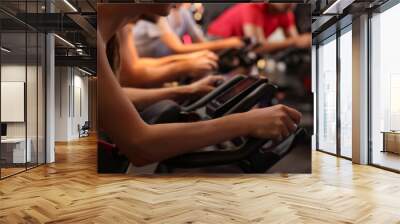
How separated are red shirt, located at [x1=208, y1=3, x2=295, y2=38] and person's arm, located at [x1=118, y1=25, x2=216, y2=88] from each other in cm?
61

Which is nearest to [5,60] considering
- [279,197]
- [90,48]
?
[279,197]

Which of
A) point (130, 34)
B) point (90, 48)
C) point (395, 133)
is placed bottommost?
point (395, 133)

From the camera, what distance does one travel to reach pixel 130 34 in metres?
6.83

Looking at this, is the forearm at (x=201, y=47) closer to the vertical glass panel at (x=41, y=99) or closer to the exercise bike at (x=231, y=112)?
the exercise bike at (x=231, y=112)

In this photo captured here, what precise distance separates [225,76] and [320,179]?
2.34 metres

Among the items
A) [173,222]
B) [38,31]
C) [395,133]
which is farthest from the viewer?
[38,31]

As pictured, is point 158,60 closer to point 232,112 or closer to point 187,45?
point 187,45

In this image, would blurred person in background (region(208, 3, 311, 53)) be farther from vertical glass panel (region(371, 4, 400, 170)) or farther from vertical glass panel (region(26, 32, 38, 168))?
vertical glass panel (region(26, 32, 38, 168))

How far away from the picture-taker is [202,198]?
5.00m

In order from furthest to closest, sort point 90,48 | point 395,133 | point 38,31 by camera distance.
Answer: point 90,48, point 38,31, point 395,133

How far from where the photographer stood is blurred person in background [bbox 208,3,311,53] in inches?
269

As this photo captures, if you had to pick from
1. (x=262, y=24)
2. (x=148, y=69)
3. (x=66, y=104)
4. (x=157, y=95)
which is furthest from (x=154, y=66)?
(x=66, y=104)

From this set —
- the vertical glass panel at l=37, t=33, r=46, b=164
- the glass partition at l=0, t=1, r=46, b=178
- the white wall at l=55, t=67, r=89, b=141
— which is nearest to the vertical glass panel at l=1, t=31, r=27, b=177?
the glass partition at l=0, t=1, r=46, b=178

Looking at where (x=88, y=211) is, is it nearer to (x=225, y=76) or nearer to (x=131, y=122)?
(x=131, y=122)
